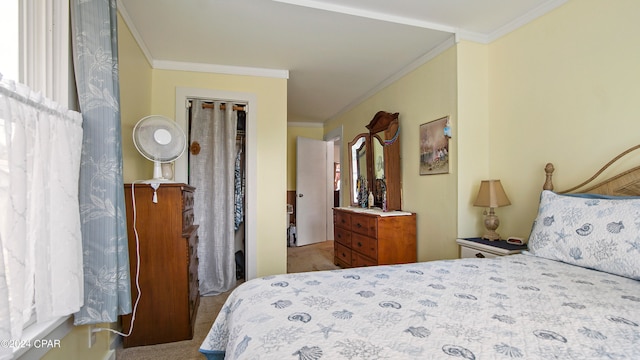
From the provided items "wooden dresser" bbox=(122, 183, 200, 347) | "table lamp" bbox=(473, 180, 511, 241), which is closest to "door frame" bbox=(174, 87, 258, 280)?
"wooden dresser" bbox=(122, 183, 200, 347)

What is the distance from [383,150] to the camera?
3502mm

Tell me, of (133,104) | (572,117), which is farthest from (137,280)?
(572,117)

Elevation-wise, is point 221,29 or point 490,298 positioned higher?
point 221,29

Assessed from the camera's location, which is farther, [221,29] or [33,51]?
[221,29]

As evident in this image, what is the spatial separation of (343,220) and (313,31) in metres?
2.30

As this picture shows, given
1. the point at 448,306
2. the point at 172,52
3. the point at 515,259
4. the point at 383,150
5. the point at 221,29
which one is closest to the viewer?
the point at 448,306

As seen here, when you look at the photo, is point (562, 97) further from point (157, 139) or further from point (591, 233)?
point (157, 139)

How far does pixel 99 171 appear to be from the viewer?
1.41 m

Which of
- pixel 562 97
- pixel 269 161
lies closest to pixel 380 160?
pixel 269 161

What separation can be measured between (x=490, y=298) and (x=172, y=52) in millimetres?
3178

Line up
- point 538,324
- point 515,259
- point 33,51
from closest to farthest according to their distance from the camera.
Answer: point 538,324
point 33,51
point 515,259

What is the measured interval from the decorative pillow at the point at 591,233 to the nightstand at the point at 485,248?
285 mm

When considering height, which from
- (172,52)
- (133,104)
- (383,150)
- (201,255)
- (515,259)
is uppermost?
(172,52)

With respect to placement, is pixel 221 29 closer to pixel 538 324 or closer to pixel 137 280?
pixel 137 280
